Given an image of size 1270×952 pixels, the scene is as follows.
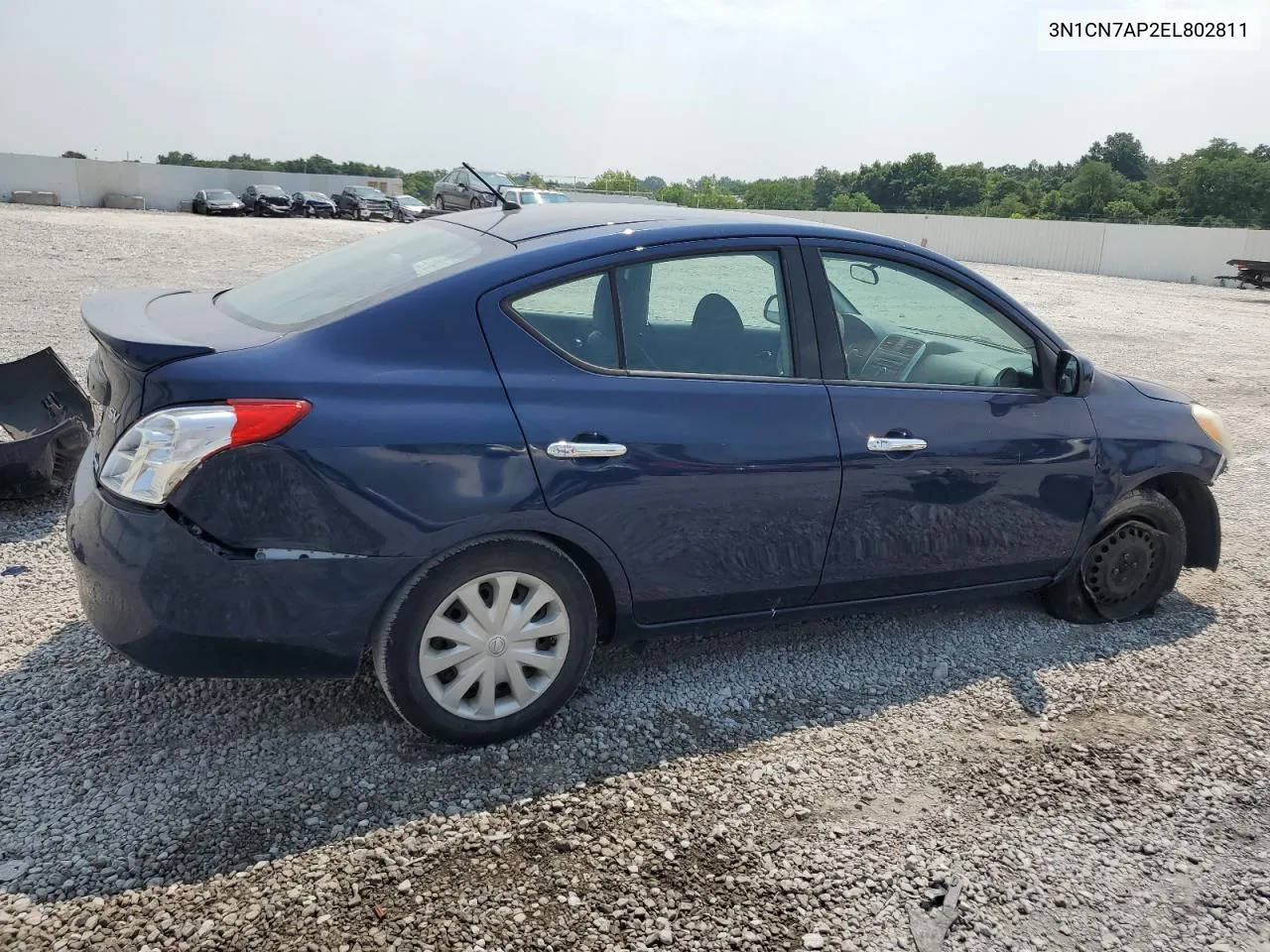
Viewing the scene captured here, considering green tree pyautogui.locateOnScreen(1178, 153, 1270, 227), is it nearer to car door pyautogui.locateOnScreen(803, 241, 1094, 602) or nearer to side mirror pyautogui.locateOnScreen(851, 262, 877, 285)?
car door pyautogui.locateOnScreen(803, 241, 1094, 602)

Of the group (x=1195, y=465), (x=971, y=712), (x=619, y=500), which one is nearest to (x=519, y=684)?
(x=619, y=500)

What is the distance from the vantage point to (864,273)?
147 inches

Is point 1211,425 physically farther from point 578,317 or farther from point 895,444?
point 578,317

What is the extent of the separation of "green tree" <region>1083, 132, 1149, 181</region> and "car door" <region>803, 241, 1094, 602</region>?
90.7 metres

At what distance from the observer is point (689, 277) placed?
351 cm

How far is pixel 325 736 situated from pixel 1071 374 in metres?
3.17

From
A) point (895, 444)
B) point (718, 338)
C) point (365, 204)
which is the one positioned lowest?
point (895, 444)

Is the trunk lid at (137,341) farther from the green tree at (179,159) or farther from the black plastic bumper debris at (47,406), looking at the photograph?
the green tree at (179,159)

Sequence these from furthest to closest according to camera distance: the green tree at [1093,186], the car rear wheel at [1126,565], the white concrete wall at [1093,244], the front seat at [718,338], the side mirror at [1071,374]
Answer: the green tree at [1093,186]
the white concrete wall at [1093,244]
the car rear wheel at [1126,565]
the side mirror at [1071,374]
the front seat at [718,338]

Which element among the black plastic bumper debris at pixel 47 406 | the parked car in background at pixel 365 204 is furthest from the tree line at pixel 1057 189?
the black plastic bumper debris at pixel 47 406

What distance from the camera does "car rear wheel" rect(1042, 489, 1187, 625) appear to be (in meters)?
4.31

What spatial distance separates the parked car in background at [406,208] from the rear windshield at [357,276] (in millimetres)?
35907

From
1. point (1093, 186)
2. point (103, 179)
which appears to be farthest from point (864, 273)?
point (1093, 186)

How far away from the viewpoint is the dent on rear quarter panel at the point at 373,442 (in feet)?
8.96
